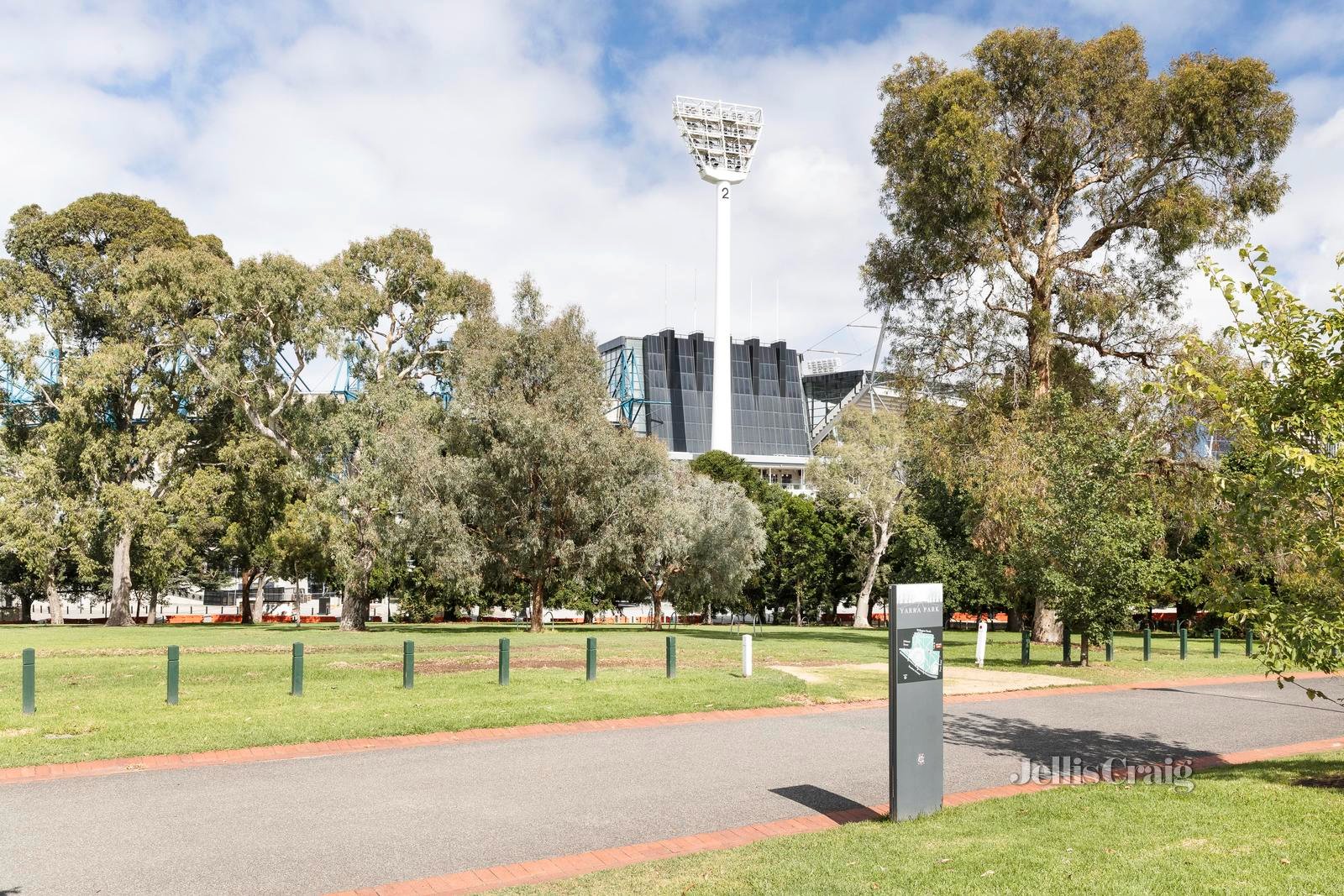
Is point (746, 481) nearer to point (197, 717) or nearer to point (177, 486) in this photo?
point (177, 486)

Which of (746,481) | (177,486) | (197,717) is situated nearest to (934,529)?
(746,481)

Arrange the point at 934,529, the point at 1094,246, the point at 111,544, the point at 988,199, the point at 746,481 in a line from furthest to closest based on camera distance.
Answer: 1. the point at 746,481
2. the point at 934,529
3. the point at 111,544
4. the point at 1094,246
5. the point at 988,199

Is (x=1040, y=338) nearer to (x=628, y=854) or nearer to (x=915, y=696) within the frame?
(x=915, y=696)

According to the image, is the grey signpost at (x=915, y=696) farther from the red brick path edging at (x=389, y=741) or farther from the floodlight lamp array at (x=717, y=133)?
the floodlight lamp array at (x=717, y=133)

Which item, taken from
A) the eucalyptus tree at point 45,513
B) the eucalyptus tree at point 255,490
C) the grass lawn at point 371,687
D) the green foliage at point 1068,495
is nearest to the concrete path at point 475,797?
the grass lawn at point 371,687

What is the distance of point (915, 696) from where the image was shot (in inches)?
327

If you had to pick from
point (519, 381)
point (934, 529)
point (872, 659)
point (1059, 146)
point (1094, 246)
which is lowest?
point (872, 659)

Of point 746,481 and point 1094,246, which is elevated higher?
point 1094,246

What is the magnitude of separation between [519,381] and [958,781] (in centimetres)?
2917

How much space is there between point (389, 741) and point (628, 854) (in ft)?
18.8

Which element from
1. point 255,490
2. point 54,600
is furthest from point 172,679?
point 54,600

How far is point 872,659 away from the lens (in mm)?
24984

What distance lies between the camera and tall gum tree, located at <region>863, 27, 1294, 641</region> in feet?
98.9

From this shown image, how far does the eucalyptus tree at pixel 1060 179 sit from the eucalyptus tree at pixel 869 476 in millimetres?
25178
